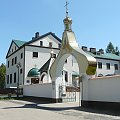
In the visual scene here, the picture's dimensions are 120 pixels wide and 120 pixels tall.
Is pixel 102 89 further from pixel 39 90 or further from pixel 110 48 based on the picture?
pixel 110 48

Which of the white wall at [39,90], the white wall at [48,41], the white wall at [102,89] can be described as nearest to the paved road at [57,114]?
the white wall at [102,89]

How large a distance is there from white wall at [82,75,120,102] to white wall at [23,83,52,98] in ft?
22.9

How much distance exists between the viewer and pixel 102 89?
17.3 m

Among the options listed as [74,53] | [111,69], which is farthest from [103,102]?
[111,69]

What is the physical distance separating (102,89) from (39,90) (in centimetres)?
1189

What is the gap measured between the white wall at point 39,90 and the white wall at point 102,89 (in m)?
6.97

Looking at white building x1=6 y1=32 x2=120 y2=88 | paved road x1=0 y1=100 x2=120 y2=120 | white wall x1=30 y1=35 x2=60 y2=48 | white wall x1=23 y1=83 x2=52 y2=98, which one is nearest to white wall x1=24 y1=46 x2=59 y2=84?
white building x1=6 y1=32 x2=120 y2=88

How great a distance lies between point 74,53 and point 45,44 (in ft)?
79.7

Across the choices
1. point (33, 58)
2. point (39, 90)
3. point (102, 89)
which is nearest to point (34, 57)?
point (33, 58)

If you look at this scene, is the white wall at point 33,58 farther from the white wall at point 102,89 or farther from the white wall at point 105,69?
the white wall at point 102,89

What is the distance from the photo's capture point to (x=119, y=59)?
53.4 meters

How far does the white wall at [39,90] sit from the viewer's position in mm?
25312

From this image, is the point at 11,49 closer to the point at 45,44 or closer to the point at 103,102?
the point at 45,44

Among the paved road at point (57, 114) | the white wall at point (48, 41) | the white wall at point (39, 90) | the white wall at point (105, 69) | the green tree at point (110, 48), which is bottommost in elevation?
the paved road at point (57, 114)
